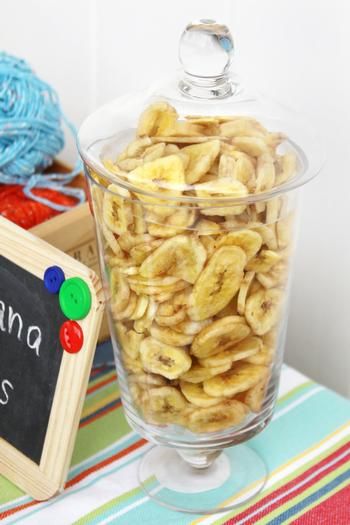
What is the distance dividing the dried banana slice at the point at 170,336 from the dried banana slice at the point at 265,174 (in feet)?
0.37

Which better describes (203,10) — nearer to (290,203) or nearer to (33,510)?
(290,203)

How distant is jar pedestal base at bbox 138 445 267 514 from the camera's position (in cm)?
71

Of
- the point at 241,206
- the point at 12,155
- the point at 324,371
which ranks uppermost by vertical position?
the point at 241,206

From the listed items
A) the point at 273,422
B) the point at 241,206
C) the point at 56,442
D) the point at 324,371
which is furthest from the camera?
the point at 324,371

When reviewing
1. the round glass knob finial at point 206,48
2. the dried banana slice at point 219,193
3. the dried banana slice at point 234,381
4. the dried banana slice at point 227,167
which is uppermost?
the round glass knob finial at point 206,48

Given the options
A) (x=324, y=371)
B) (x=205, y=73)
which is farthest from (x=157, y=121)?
(x=324, y=371)

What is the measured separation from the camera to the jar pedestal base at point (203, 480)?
0.71 meters

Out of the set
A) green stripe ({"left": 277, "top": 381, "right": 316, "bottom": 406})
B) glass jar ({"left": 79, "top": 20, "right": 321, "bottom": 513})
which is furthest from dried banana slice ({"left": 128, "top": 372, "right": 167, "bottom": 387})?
green stripe ({"left": 277, "top": 381, "right": 316, "bottom": 406})

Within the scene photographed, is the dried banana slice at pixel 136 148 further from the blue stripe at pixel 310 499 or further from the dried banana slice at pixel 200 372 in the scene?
the blue stripe at pixel 310 499

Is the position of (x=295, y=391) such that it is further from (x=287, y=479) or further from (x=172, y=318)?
(x=172, y=318)

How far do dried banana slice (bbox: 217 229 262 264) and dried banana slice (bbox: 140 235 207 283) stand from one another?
0.05ft

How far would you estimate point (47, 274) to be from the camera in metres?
0.66

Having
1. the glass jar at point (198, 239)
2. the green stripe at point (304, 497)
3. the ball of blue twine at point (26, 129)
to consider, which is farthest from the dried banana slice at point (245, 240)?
the ball of blue twine at point (26, 129)

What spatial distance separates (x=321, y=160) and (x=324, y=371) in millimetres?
379
